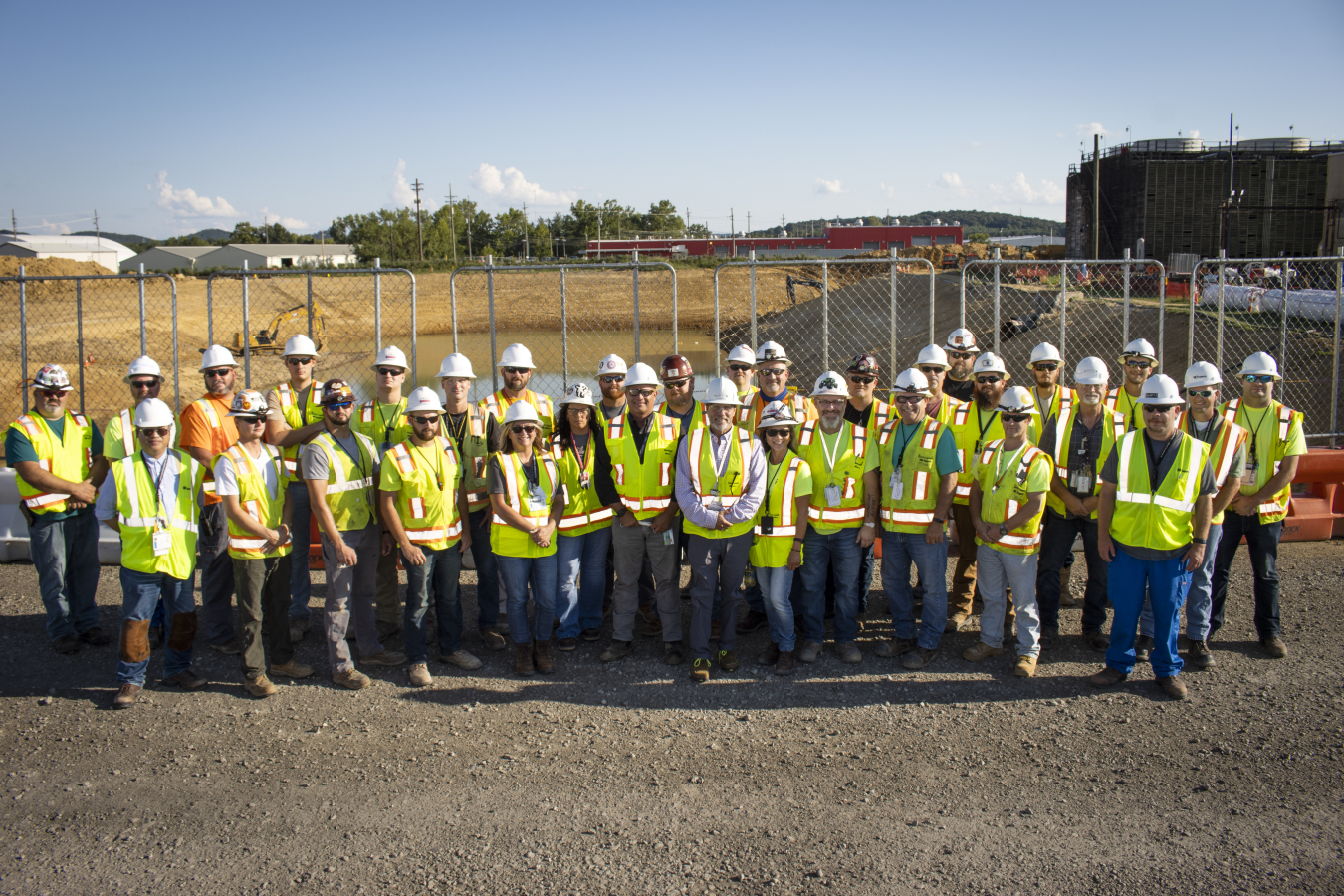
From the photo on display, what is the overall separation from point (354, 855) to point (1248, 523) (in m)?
6.40

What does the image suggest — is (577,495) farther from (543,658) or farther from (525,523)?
(543,658)

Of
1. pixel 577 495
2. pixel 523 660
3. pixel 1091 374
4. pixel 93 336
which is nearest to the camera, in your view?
pixel 523 660

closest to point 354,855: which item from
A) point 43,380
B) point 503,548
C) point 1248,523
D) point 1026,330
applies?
point 503,548

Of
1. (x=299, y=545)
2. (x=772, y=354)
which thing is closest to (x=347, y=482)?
(x=299, y=545)

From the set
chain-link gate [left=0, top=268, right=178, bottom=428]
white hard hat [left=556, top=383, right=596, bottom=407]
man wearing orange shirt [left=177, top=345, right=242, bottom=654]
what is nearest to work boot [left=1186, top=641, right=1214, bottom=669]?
white hard hat [left=556, top=383, right=596, bottom=407]

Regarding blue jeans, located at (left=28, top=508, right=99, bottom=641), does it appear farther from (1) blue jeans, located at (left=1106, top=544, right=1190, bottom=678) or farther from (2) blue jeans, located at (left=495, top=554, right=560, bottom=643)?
(1) blue jeans, located at (left=1106, top=544, right=1190, bottom=678)

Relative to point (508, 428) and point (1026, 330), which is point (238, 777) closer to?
point (508, 428)

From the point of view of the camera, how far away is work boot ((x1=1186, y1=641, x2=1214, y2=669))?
614 cm

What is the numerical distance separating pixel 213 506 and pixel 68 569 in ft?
4.87

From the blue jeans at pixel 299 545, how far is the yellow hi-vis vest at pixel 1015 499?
5.04 meters

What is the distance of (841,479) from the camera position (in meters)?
6.35

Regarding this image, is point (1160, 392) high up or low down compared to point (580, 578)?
up

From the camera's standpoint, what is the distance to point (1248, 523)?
21.5 ft

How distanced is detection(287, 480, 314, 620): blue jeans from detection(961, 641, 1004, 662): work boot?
4.92 m
